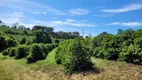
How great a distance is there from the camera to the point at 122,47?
69.9ft

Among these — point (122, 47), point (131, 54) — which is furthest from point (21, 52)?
point (131, 54)

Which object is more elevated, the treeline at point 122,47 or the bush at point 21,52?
the treeline at point 122,47

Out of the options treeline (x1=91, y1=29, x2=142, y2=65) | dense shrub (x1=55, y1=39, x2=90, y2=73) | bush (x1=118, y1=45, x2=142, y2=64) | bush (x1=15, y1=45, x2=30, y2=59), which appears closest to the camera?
bush (x1=118, y1=45, x2=142, y2=64)

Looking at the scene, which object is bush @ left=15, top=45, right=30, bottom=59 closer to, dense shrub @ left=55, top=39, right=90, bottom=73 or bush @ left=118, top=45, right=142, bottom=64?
dense shrub @ left=55, top=39, right=90, bottom=73

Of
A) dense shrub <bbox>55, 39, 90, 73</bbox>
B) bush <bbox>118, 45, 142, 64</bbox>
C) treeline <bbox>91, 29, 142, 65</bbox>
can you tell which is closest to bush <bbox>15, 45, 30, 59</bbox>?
treeline <bbox>91, 29, 142, 65</bbox>

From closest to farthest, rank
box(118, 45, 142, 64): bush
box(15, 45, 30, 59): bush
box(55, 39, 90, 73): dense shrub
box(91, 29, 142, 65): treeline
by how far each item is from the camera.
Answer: box(118, 45, 142, 64): bush
box(91, 29, 142, 65): treeline
box(55, 39, 90, 73): dense shrub
box(15, 45, 30, 59): bush

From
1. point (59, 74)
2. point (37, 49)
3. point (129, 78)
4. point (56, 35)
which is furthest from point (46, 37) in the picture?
point (129, 78)

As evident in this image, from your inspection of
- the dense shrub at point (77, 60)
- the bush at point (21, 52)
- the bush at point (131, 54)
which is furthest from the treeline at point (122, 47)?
the bush at point (21, 52)

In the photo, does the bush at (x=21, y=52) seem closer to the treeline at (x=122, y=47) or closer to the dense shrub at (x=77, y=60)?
the treeline at (x=122, y=47)

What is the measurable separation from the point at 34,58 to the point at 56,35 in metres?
75.6

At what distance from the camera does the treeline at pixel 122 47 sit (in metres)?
19.2

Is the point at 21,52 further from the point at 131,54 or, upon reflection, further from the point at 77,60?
the point at 131,54

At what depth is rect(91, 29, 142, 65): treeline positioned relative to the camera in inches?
755

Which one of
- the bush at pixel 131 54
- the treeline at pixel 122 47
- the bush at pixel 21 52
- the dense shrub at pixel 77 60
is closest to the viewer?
the bush at pixel 131 54
